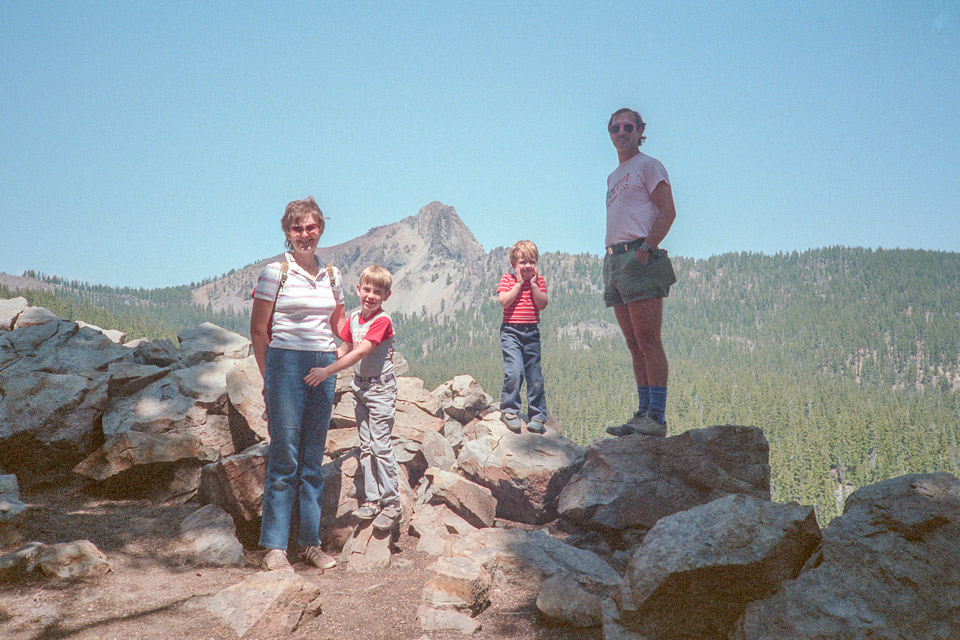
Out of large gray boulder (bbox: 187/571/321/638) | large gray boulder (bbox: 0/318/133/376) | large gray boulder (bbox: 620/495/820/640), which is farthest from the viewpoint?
large gray boulder (bbox: 0/318/133/376)

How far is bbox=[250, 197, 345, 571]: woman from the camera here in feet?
13.3

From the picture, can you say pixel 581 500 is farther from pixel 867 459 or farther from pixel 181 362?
pixel 867 459

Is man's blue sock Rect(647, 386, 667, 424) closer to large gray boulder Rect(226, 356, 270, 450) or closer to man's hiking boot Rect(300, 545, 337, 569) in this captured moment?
man's hiking boot Rect(300, 545, 337, 569)

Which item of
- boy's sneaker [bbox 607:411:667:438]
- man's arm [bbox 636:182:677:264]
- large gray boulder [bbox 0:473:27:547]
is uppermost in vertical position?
man's arm [bbox 636:182:677:264]

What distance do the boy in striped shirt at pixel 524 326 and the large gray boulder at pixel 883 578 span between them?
3754 millimetres

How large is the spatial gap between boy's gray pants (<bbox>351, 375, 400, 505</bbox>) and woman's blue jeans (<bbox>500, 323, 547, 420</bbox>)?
6.03 ft

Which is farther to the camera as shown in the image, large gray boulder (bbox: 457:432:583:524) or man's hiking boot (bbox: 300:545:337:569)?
large gray boulder (bbox: 457:432:583:524)

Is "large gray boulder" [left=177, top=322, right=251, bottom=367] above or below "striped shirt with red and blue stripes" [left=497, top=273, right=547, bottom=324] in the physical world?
below

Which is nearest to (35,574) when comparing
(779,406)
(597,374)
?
(779,406)

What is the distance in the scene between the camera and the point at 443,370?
128 meters

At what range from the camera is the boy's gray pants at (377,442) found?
4.72 meters

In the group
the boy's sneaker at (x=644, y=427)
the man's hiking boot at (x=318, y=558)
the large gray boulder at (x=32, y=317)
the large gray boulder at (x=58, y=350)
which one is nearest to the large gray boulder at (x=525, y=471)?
the boy's sneaker at (x=644, y=427)

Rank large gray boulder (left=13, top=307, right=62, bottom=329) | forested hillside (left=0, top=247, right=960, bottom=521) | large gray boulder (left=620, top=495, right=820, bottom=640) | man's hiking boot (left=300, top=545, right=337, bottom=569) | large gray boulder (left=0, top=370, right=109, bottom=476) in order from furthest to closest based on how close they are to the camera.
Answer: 1. forested hillside (left=0, top=247, right=960, bottom=521)
2. large gray boulder (left=13, top=307, right=62, bottom=329)
3. large gray boulder (left=0, top=370, right=109, bottom=476)
4. man's hiking boot (left=300, top=545, right=337, bottom=569)
5. large gray boulder (left=620, top=495, right=820, bottom=640)

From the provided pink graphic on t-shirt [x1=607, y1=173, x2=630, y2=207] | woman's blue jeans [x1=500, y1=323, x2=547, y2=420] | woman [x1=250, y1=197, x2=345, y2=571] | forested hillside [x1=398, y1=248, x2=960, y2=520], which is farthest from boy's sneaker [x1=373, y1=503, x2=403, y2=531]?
forested hillside [x1=398, y1=248, x2=960, y2=520]
